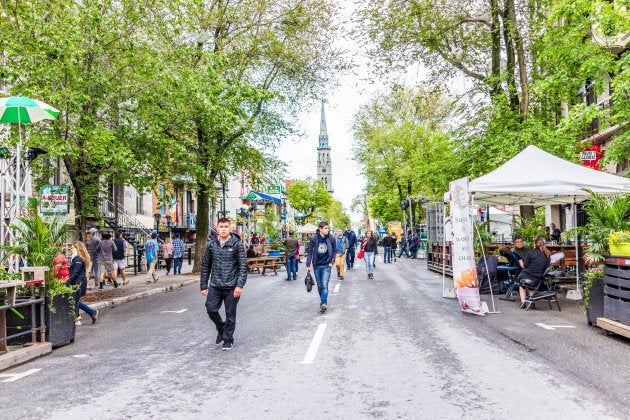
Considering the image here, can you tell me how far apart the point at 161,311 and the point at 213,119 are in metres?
5.70

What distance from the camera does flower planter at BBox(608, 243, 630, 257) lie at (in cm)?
814

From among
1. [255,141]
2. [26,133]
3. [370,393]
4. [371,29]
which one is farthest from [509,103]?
[370,393]

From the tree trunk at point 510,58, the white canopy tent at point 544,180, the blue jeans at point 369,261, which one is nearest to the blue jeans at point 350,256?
the blue jeans at point 369,261

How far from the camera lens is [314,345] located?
25.5 feet

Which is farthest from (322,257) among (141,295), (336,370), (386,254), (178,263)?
(386,254)

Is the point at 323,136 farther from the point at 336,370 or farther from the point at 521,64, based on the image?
the point at 336,370

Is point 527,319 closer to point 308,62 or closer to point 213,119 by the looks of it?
point 213,119

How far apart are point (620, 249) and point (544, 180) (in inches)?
147

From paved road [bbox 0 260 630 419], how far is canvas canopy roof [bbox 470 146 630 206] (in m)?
2.61

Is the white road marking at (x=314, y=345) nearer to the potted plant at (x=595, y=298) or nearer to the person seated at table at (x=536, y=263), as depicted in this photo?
the potted plant at (x=595, y=298)

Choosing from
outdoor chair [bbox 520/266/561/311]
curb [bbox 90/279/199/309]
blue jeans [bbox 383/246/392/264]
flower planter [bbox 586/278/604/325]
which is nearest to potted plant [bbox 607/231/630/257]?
flower planter [bbox 586/278/604/325]

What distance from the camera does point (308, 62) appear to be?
22.9m

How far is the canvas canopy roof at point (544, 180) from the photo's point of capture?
38.5 ft

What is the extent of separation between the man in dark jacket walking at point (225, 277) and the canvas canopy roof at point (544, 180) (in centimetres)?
612
